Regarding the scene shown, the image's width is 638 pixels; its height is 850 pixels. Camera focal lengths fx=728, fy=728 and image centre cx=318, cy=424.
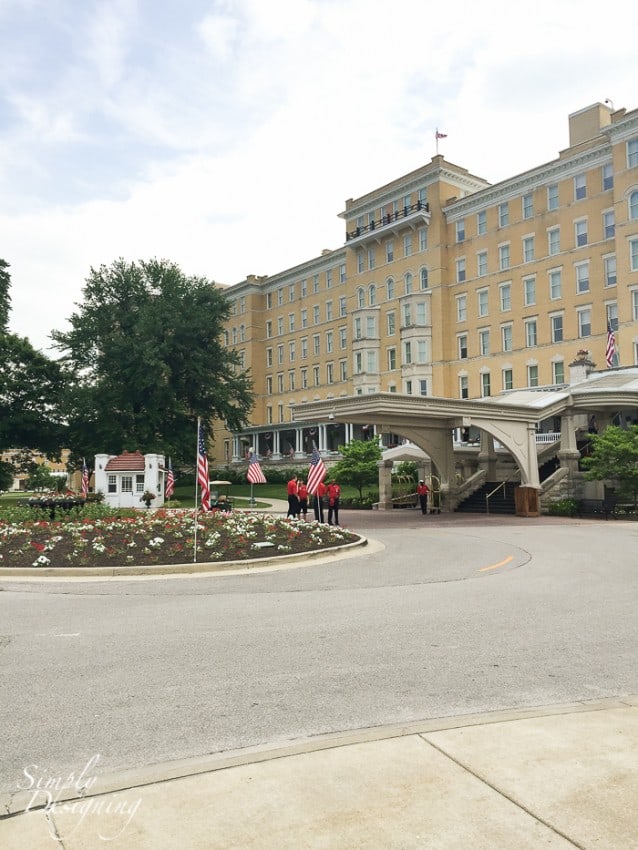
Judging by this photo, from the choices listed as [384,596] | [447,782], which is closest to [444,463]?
[384,596]

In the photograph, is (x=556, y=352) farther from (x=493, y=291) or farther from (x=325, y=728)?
(x=325, y=728)

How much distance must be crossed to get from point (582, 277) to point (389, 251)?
63.4ft

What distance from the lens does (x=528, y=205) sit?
5528 cm

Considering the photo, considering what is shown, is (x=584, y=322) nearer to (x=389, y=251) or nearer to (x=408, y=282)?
(x=408, y=282)

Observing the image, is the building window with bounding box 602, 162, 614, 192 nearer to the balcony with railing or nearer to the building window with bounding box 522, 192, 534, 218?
the building window with bounding box 522, 192, 534, 218

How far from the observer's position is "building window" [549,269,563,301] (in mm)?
52938

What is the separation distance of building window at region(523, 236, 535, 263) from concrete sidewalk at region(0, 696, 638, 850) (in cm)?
5409

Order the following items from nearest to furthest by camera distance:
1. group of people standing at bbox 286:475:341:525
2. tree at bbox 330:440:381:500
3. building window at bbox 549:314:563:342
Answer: group of people standing at bbox 286:475:341:525 < tree at bbox 330:440:381:500 < building window at bbox 549:314:563:342

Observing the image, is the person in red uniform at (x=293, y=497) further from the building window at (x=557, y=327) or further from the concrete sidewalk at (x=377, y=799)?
the building window at (x=557, y=327)

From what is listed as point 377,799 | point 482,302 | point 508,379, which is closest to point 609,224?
point 482,302

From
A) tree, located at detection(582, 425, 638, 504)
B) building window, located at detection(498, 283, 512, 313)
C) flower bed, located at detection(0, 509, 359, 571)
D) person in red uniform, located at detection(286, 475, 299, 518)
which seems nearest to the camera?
flower bed, located at detection(0, 509, 359, 571)

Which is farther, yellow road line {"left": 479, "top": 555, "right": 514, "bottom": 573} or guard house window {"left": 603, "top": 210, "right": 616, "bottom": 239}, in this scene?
guard house window {"left": 603, "top": 210, "right": 616, "bottom": 239}

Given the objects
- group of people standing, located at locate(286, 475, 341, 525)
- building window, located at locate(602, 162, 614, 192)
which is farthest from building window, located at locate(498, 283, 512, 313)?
group of people standing, located at locate(286, 475, 341, 525)

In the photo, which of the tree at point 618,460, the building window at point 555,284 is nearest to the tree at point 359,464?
the tree at point 618,460
